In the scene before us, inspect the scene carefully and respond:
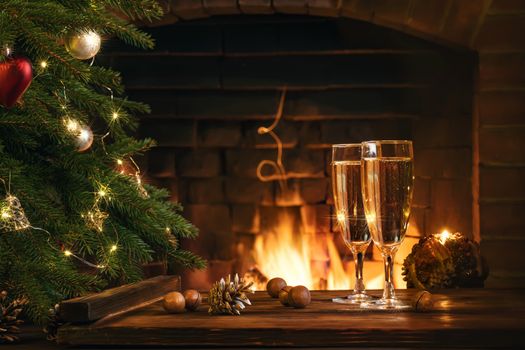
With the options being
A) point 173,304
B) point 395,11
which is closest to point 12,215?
point 173,304

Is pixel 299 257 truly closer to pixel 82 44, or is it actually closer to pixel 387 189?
pixel 82 44

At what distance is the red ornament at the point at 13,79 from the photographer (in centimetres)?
119

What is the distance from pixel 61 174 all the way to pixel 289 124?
3.86ft

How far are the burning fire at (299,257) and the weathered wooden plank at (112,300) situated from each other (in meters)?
1.31

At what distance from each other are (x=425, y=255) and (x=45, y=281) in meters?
0.57

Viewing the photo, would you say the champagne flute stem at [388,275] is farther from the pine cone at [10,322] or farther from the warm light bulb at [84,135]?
the warm light bulb at [84,135]

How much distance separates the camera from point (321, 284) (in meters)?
2.54

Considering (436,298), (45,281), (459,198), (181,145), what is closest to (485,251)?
(459,198)

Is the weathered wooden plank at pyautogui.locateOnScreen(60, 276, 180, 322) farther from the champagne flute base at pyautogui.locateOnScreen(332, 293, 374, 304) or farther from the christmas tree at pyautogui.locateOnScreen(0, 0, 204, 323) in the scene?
the champagne flute base at pyautogui.locateOnScreen(332, 293, 374, 304)

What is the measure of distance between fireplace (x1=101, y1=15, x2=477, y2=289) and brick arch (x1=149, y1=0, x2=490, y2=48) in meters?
0.15

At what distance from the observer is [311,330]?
91cm

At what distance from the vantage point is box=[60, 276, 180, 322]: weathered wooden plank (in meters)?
0.95

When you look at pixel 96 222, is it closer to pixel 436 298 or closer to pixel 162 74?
pixel 436 298

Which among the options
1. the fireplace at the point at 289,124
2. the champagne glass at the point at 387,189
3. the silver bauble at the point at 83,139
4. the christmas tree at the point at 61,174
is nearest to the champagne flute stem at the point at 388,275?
the champagne glass at the point at 387,189
